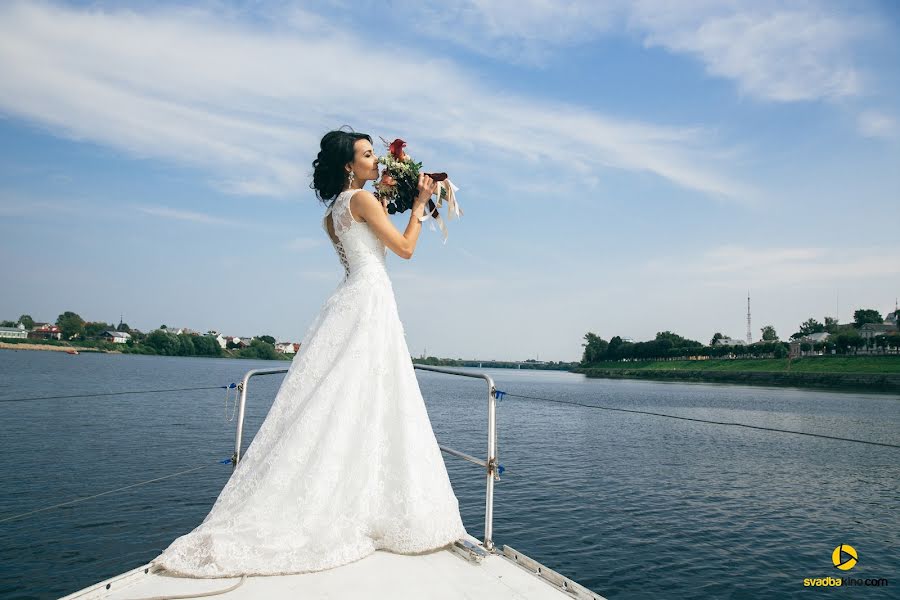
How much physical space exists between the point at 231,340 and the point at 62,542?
19337 cm

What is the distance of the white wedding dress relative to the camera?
320 centimetres

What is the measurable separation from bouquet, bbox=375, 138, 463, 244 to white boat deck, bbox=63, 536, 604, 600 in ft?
6.71

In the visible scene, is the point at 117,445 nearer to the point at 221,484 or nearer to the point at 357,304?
the point at 221,484

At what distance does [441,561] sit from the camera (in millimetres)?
3398

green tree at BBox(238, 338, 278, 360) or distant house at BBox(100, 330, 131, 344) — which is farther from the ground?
distant house at BBox(100, 330, 131, 344)

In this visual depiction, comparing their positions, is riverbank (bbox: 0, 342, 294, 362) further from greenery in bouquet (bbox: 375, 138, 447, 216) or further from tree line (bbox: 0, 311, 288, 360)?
greenery in bouquet (bbox: 375, 138, 447, 216)

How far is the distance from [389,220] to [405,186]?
35 centimetres


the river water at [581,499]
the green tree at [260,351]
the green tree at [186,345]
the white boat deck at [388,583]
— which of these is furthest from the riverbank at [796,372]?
the green tree at [186,345]

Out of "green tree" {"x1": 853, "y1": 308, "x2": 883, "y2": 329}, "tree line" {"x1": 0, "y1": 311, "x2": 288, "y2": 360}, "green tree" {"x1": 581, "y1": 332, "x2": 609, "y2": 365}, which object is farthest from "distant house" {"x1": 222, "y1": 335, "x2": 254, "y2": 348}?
"green tree" {"x1": 853, "y1": 308, "x2": 883, "y2": 329}

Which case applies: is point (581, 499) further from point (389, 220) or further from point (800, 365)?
point (800, 365)

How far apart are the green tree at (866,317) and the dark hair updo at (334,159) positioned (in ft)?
535

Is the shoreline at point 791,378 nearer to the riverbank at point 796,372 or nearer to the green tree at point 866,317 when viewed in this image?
the riverbank at point 796,372

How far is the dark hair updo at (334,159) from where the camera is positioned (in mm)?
3918

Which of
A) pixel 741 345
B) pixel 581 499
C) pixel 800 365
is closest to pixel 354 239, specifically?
pixel 581 499
